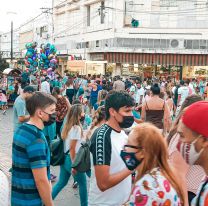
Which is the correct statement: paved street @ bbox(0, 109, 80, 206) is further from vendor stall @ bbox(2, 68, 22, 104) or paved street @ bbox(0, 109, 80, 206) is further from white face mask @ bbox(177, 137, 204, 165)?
white face mask @ bbox(177, 137, 204, 165)

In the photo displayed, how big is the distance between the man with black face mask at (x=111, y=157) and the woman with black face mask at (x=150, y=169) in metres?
Answer: 0.45

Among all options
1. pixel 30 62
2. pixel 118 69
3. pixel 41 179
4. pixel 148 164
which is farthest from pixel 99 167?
pixel 118 69

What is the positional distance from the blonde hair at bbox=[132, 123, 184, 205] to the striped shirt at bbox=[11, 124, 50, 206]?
3.37 ft

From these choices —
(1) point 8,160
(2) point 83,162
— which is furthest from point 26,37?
(2) point 83,162

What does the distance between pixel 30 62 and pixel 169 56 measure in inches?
875

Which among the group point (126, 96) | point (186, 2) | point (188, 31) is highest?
point (186, 2)

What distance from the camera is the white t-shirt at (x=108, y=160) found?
3680 millimetres

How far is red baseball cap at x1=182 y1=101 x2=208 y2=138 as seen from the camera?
2459mm

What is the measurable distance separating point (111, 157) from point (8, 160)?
5.94 metres

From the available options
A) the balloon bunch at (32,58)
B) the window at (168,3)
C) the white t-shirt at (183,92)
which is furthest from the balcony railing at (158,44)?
the white t-shirt at (183,92)

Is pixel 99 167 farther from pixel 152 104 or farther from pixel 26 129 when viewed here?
pixel 152 104

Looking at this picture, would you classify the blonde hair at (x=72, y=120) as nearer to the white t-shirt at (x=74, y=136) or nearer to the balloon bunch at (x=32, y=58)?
the white t-shirt at (x=74, y=136)

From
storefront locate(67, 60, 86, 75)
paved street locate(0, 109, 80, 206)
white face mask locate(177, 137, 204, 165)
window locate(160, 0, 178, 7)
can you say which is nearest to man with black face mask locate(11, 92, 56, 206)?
white face mask locate(177, 137, 204, 165)

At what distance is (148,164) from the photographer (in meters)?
3.00
